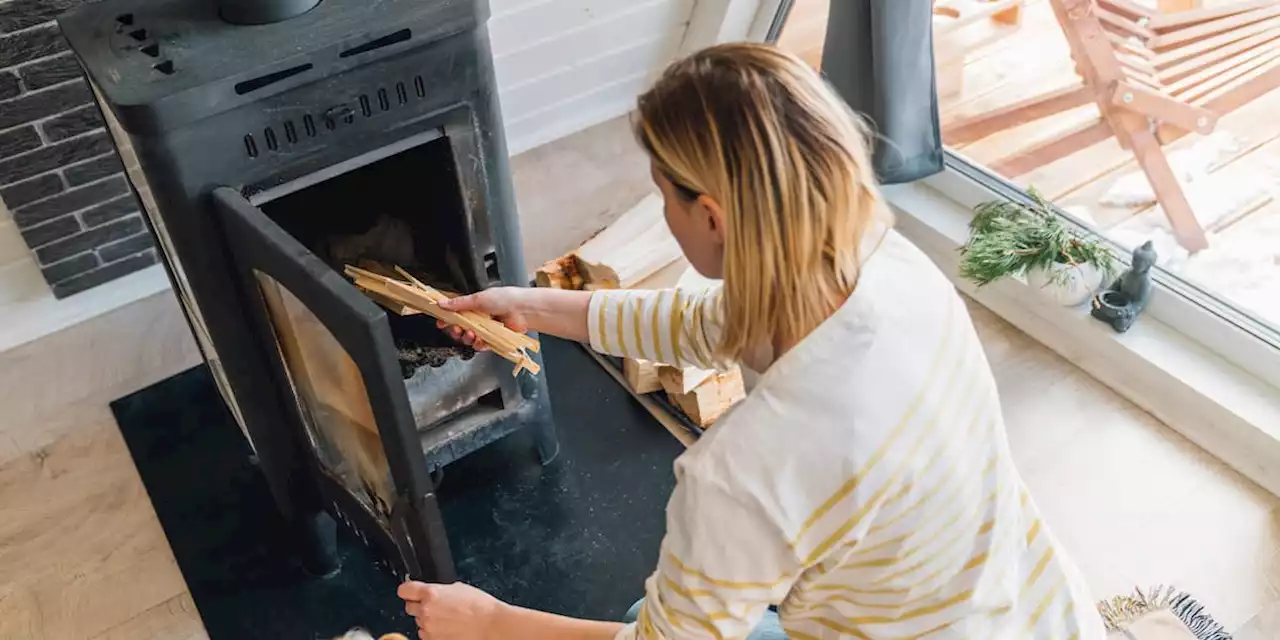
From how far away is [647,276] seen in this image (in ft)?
6.34

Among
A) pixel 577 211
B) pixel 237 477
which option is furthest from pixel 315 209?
pixel 577 211

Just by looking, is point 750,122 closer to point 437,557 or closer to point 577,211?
point 437,557

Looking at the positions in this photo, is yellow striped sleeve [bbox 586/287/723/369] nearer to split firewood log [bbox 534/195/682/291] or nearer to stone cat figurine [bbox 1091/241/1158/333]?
split firewood log [bbox 534/195/682/291]

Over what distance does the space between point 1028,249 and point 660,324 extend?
958 millimetres

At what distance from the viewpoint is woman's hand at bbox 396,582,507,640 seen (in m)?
1.15

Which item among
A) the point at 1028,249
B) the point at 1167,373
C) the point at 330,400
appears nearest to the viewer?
the point at 330,400

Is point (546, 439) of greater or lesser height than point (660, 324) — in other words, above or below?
below

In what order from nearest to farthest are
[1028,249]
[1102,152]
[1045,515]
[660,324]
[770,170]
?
[770,170] → [660,324] → [1045,515] → [1028,249] → [1102,152]

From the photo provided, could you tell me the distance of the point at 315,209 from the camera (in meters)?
1.61

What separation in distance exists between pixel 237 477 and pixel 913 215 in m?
1.37

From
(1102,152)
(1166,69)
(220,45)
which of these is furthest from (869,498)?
(1102,152)

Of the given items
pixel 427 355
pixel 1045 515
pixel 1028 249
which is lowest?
pixel 1045 515

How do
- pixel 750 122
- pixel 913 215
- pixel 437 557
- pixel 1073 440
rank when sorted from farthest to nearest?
pixel 913 215, pixel 1073 440, pixel 437 557, pixel 750 122

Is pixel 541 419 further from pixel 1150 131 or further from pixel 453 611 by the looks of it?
pixel 1150 131
